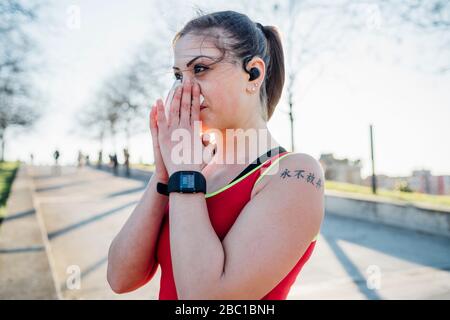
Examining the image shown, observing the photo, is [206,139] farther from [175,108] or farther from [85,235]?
[85,235]

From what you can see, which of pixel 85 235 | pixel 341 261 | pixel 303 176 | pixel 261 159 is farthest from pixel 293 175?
pixel 85 235

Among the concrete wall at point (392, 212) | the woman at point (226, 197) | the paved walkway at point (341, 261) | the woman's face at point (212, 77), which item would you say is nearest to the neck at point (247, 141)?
the woman at point (226, 197)

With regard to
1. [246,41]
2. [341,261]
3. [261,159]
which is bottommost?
[341,261]

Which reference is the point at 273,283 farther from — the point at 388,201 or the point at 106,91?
the point at 106,91

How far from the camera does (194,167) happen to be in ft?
4.18

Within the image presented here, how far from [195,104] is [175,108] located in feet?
0.23

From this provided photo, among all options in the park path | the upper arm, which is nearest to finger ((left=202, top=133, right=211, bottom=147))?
the upper arm

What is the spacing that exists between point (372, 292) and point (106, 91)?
107ft

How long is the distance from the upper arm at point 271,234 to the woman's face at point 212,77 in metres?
0.32

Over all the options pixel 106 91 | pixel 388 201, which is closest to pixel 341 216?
pixel 388 201

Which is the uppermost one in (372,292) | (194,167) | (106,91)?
(106,91)

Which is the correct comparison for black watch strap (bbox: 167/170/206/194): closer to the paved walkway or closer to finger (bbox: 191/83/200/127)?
finger (bbox: 191/83/200/127)

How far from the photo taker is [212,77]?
1.35m

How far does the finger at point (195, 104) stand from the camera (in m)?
1.31
